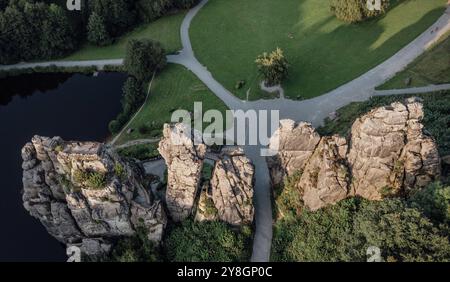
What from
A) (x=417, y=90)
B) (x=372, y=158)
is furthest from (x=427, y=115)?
(x=372, y=158)

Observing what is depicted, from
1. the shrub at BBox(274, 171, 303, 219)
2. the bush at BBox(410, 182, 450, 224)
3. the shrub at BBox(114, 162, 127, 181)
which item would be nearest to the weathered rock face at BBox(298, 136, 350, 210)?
the shrub at BBox(274, 171, 303, 219)

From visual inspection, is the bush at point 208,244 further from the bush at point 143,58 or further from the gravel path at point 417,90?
the bush at point 143,58

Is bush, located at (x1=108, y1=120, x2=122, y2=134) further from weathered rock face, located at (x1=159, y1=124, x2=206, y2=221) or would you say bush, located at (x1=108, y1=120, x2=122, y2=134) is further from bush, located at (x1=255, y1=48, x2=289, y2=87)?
weathered rock face, located at (x1=159, y1=124, x2=206, y2=221)

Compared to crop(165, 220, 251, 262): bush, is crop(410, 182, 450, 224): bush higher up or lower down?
higher up

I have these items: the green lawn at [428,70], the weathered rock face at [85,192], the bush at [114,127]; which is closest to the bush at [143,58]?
the bush at [114,127]

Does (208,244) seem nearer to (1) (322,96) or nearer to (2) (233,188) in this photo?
(2) (233,188)

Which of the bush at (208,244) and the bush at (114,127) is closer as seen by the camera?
the bush at (208,244)
